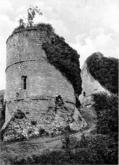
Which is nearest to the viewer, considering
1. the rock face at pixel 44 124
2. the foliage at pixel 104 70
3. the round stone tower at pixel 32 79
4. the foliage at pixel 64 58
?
the rock face at pixel 44 124

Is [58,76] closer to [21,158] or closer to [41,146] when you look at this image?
[41,146]

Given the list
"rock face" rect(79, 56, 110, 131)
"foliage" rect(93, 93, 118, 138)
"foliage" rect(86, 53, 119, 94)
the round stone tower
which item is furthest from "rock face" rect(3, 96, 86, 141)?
"foliage" rect(86, 53, 119, 94)

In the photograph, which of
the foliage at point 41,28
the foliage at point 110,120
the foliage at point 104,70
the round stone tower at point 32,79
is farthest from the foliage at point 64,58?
the foliage at point 110,120

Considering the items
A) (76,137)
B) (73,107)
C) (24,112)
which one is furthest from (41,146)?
(73,107)

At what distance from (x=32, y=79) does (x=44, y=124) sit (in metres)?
3.31

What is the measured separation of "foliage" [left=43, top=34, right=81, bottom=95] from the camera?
2845 cm

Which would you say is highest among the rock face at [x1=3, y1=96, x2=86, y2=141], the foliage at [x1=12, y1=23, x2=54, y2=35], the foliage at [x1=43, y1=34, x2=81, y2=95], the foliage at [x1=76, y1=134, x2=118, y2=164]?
the foliage at [x1=12, y1=23, x2=54, y2=35]

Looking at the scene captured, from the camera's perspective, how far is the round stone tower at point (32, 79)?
2747 centimetres


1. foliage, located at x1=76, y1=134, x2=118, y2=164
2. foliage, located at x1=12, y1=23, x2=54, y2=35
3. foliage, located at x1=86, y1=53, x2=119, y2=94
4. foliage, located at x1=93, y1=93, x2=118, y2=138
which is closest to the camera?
foliage, located at x1=76, y1=134, x2=118, y2=164

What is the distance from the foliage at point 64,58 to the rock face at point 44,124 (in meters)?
2.33

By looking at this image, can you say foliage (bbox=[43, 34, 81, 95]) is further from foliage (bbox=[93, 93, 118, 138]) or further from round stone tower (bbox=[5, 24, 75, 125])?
foliage (bbox=[93, 93, 118, 138])

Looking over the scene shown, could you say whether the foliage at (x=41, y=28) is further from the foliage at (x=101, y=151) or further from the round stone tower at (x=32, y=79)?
the foliage at (x=101, y=151)

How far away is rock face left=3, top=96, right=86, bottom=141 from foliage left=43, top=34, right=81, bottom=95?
2.33 m

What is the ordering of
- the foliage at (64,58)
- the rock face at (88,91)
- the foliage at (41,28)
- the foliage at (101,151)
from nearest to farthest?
the foliage at (101,151)
the foliage at (64,58)
the foliage at (41,28)
the rock face at (88,91)
